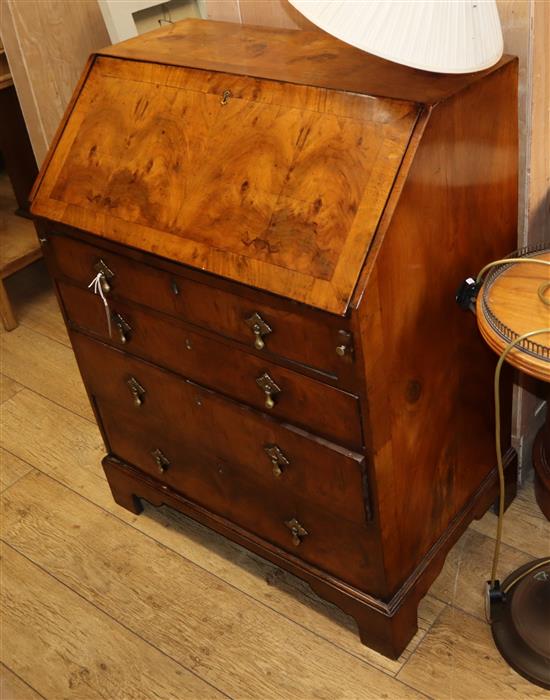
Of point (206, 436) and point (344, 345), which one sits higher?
point (344, 345)

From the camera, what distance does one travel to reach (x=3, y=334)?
3.00 m

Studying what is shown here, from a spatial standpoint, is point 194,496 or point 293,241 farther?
point 194,496

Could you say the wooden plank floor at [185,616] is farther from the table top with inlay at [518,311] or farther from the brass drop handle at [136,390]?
the table top with inlay at [518,311]

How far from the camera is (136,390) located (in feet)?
6.30

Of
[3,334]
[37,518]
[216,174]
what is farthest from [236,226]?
[3,334]

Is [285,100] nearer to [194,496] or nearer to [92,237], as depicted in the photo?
[92,237]

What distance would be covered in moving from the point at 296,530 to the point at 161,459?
397mm

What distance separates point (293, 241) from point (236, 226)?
0.12 m

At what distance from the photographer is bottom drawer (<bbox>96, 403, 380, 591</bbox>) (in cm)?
171

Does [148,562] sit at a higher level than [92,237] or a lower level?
lower

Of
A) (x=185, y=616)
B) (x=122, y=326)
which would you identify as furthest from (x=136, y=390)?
(x=185, y=616)

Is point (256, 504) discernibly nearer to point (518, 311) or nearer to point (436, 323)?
point (436, 323)

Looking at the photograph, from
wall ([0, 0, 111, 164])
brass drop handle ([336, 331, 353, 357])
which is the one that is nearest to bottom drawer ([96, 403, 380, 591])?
brass drop handle ([336, 331, 353, 357])

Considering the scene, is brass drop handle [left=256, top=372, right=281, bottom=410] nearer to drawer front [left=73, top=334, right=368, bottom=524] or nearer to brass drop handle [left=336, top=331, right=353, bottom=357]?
drawer front [left=73, top=334, right=368, bottom=524]
